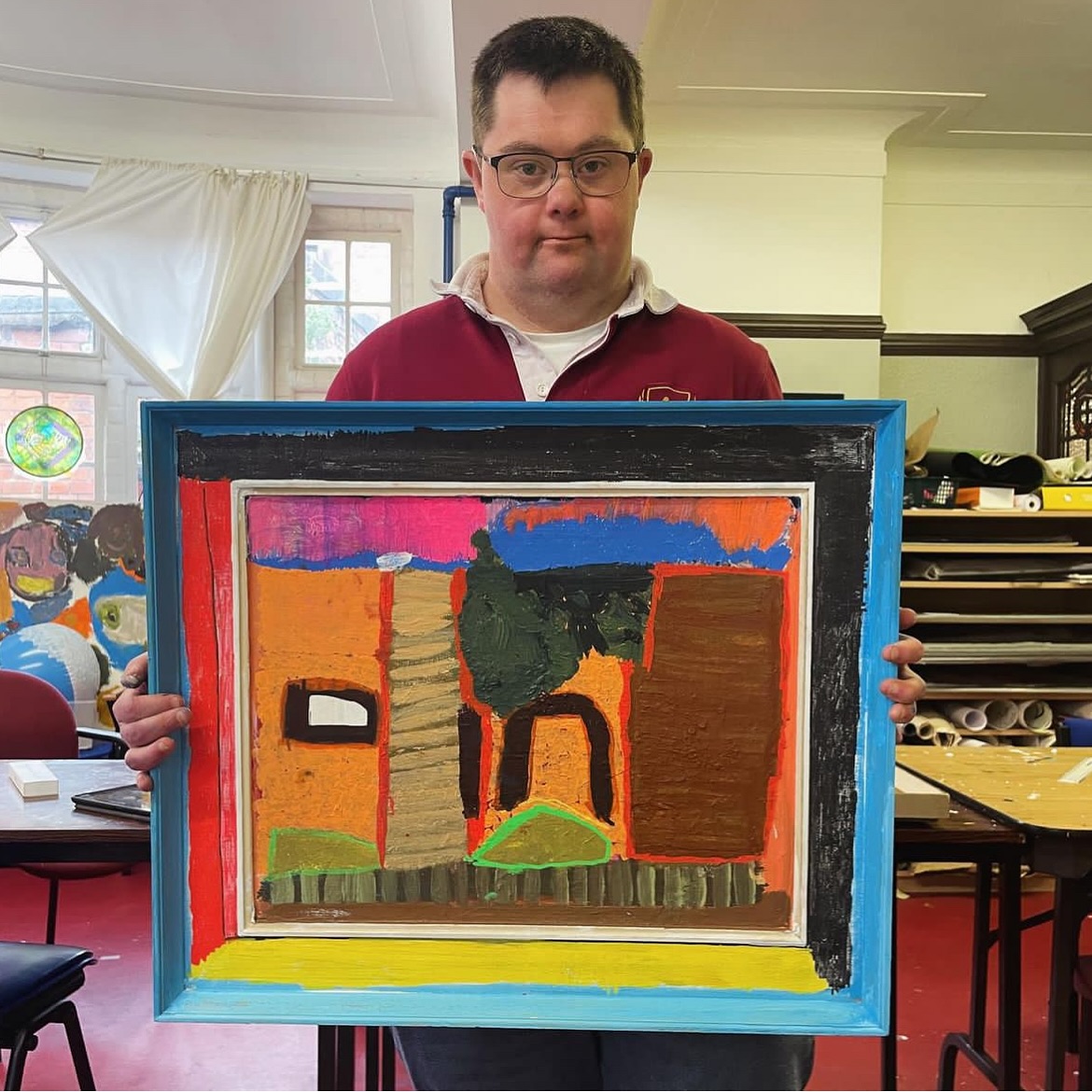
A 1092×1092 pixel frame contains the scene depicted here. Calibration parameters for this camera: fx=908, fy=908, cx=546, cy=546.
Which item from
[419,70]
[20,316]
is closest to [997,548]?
[419,70]

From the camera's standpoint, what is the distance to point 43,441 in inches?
175

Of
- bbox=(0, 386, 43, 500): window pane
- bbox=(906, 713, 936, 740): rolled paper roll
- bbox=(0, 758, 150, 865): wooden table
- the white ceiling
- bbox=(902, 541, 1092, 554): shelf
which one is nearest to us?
bbox=(0, 758, 150, 865): wooden table

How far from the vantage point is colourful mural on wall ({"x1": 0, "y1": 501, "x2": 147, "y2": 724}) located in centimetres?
383

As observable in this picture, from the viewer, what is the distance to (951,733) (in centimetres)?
360

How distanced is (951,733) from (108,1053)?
308 centimetres

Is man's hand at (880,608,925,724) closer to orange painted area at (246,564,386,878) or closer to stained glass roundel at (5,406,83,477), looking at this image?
orange painted area at (246,564,386,878)

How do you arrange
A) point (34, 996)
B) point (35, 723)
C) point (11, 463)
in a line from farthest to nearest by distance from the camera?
point (11, 463), point (35, 723), point (34, 996)

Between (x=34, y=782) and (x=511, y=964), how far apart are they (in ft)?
4.42

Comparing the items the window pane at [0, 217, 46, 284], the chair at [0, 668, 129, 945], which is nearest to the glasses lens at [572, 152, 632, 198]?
the chair at [0, 668, 129, 945]

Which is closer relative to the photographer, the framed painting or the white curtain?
the framed painting

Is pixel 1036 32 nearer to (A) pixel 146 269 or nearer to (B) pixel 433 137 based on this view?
(B) pixel 433 137

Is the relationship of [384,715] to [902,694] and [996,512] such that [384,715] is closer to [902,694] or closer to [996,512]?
[902,694]

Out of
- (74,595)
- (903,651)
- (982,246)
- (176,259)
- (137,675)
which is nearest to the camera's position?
(903,651)

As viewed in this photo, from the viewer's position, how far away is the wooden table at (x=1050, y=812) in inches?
66.1
